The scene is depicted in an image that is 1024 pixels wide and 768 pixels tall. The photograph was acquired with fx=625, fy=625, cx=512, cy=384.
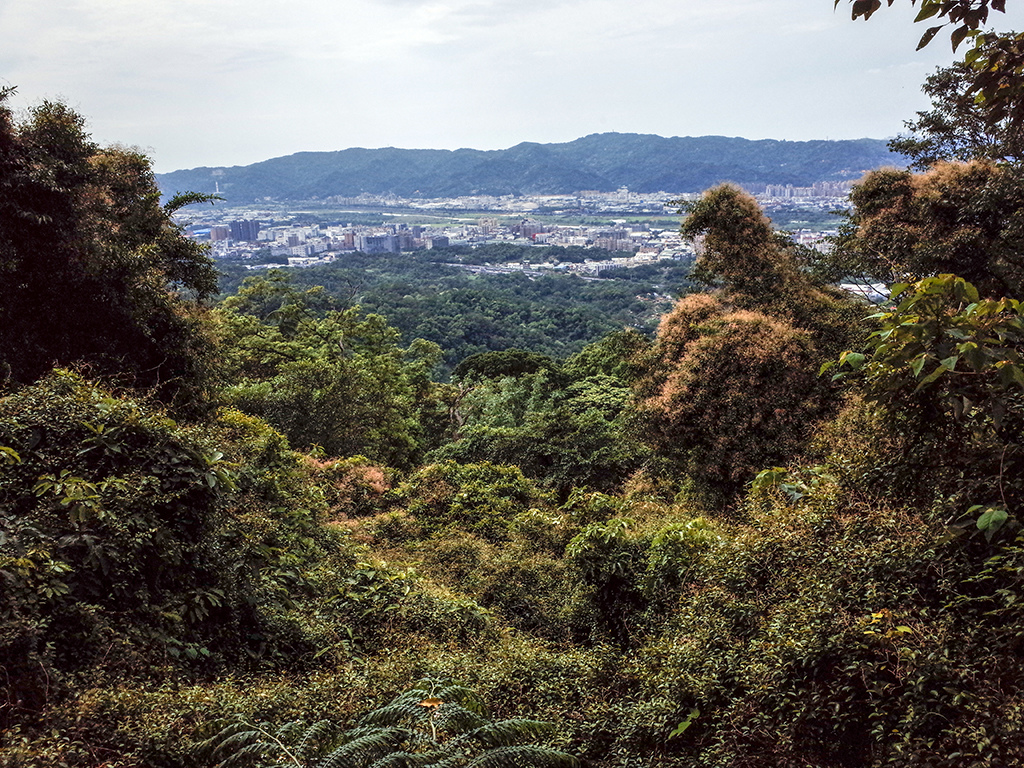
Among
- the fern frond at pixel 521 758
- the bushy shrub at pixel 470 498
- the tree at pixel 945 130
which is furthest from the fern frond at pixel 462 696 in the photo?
the tree at pixel 945 130

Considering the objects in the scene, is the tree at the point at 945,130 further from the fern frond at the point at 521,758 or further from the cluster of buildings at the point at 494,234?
the cluster of buildings at the point at 494,234

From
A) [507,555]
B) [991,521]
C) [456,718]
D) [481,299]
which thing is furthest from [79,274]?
[481,299]

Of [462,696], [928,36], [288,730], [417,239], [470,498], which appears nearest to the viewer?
[928,36]

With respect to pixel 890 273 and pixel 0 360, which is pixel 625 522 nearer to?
pixel 0 360

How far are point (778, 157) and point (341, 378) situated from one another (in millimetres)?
125986

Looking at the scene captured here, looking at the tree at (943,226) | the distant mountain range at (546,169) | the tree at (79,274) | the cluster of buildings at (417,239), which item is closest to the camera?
the tree at (79,274)

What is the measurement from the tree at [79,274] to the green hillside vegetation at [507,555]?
35mm

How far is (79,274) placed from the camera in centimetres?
736

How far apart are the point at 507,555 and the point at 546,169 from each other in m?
153

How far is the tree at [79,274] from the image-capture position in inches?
279

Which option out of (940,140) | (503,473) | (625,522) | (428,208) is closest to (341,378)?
(503,473)

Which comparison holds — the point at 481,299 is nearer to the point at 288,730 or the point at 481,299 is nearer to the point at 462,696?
the point at 462,696

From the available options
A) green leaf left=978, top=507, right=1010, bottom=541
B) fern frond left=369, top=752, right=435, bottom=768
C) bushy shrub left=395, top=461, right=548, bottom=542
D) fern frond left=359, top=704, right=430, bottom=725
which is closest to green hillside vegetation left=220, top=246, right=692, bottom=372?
bushy shrub left=395, top=461, right=548, bottom=542

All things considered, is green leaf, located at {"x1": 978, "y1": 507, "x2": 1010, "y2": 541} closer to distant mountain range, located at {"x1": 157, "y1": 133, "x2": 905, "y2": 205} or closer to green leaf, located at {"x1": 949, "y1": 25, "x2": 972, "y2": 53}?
green leaf, located at {"x1": 949, "y1": 25, "x2": 972, "y2": 53}
